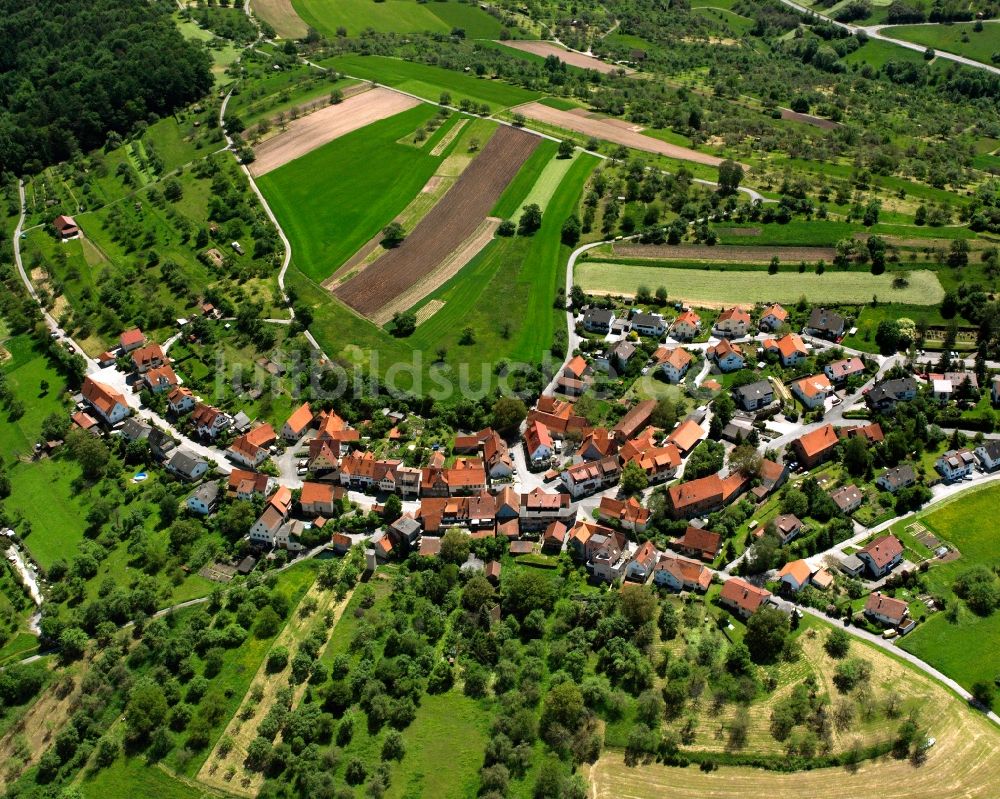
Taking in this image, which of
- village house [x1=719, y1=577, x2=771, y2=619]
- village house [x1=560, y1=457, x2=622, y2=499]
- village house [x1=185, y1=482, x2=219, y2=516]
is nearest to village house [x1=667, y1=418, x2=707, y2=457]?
village house [x1=560, y1=457, x2=622, y2=499]

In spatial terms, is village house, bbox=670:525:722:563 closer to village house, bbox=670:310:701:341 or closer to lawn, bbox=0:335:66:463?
village house, bbox=670:310:701:341

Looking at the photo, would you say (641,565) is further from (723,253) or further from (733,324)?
(723,253)

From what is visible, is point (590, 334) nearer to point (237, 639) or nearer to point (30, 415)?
point (237, 639)

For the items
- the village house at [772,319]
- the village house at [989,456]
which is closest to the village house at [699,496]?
the village house at [989,456]

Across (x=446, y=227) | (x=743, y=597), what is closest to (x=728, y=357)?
(x=743, y=597)

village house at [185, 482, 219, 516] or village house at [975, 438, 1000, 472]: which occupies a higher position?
village house at [975, 438, 1000, 472]

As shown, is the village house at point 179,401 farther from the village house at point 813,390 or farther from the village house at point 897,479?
the village house at point 897,479
